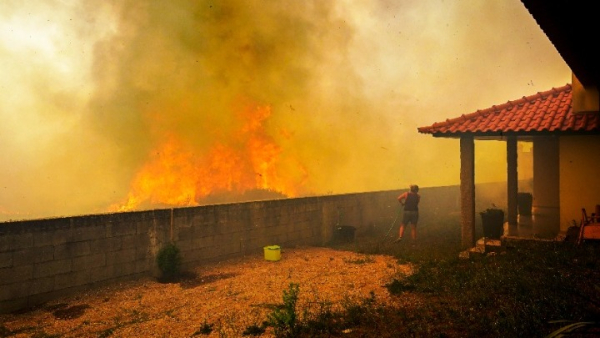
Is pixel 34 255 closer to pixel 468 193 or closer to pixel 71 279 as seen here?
pixel 71 279

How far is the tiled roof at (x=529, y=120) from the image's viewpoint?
8891mm

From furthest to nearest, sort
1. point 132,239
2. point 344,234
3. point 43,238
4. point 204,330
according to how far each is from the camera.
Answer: point 344,234 → point 132,239 → point 43,238 → point 204,330

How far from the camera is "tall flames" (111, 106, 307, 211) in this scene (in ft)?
72.3

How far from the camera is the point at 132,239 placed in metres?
8.88

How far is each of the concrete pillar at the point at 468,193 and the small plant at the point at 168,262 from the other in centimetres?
791

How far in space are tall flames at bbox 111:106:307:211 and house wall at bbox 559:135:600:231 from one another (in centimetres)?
1716

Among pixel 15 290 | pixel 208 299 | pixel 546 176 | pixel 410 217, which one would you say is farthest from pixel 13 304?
pixel 546 176

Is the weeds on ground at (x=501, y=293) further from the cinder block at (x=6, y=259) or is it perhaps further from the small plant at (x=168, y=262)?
the cinder block at (x=6, y=259)

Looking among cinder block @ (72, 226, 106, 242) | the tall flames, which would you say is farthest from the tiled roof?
the tall flames

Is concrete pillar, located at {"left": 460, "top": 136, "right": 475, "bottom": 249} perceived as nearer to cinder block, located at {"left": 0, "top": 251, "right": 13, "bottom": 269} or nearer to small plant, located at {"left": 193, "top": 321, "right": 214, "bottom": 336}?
small plant, located at {"left": 193, "top": 321, "right": 214, "bottom": 336}

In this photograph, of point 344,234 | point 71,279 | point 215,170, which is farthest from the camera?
point 215,170

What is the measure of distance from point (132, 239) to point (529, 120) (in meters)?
10.7

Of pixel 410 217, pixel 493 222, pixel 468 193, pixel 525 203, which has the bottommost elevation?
pixel 410 217

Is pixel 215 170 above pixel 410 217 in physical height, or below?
above
